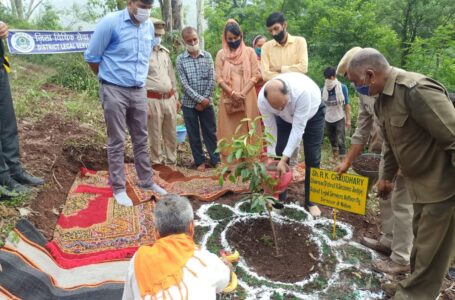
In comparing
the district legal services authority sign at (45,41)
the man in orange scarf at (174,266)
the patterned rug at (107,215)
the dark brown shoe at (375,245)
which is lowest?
the dark brown shoe at (375,245)

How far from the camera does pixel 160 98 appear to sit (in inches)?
200

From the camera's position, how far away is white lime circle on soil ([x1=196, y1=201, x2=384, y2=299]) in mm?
2953

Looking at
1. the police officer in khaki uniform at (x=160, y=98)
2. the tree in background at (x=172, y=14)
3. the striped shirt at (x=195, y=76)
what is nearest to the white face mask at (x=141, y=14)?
the police officer in khaki uniform at (x=160, y=98)

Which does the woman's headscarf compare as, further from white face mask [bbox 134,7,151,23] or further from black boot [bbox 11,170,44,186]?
black boot [bbox 11,170,44,186]

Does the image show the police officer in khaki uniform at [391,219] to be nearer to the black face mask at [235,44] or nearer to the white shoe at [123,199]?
the black face mask at [235,44]

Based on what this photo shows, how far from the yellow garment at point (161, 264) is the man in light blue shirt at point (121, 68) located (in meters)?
2.46

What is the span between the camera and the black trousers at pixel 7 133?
12.1 ft

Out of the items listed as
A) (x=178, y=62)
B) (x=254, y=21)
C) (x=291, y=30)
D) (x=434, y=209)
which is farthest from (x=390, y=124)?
(x=254, y=21)

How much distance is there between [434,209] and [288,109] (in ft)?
5.22

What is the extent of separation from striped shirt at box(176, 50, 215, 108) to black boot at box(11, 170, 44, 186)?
208cm

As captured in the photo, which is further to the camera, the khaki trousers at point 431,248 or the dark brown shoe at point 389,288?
the dark brown shoe at point 389,288

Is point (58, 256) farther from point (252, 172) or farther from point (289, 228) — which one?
point (289, 228)

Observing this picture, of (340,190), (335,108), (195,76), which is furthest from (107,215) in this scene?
(335,108)

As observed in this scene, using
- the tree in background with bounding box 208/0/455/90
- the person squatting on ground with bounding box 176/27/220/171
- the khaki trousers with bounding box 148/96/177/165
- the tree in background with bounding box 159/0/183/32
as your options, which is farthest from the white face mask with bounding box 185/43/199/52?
the tree in background with bounding box 208/0/455/90
